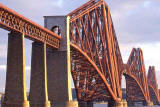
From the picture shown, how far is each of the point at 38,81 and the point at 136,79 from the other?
332 feet

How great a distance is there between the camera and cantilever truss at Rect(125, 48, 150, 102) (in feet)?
481

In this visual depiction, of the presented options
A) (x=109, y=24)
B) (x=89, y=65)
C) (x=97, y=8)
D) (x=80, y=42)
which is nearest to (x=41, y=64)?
(x=80, y=42)

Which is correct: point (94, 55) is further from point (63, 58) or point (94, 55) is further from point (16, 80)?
point (16, 80)

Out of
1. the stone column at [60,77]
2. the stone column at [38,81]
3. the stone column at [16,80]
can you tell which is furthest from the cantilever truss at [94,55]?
the stone column at [16,80]

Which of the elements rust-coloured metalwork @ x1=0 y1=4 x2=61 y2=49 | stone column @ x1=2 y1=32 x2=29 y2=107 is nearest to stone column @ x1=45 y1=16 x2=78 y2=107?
rust-coloured metalwork @ x1=0 y1=4 x2=61 y2=49

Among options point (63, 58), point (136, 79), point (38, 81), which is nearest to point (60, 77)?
point (63, 58)

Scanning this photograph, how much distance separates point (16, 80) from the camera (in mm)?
42938

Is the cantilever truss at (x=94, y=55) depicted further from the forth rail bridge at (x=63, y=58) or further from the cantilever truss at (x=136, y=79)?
the cantilever truss at (x=136, y=79)

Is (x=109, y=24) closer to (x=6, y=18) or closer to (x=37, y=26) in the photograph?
(x=37, y=26)

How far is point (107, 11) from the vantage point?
93.2 metres

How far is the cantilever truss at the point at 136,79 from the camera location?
147 meters

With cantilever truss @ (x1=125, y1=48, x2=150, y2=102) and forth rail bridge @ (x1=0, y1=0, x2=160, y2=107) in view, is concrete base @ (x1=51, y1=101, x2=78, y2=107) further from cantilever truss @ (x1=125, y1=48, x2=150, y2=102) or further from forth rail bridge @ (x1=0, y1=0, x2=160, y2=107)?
cantilever truss @ (x1=125, y1=48, x2=150, y2=102)

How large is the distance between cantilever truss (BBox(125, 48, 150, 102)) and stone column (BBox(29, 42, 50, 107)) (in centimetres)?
9131

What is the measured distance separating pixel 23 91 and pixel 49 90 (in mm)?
16185
